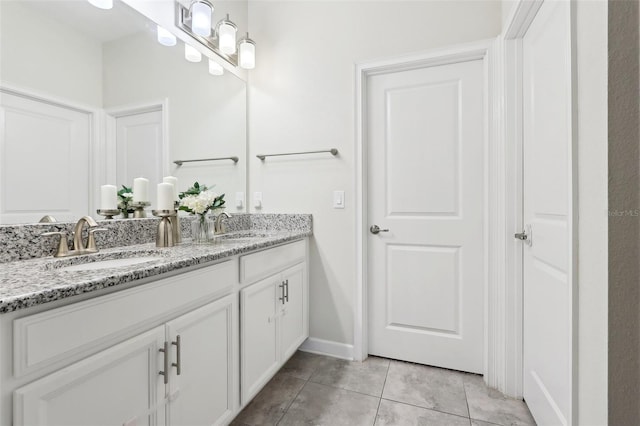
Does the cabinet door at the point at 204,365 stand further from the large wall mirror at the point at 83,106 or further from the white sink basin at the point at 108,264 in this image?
the large wall mirror at the point at 83,106

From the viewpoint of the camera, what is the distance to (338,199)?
2.06 metres

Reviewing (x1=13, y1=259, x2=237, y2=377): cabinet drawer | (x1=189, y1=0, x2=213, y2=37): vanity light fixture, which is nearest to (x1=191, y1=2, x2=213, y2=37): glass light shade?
(x1=189, y1=0, x2=213, y2=37): vanity light fixture

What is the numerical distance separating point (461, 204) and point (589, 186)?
1.05m

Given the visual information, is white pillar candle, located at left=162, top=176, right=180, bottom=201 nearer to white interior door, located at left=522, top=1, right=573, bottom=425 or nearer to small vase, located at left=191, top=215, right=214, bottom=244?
small vase, located at left=191, top=215, right=214, bottom=244

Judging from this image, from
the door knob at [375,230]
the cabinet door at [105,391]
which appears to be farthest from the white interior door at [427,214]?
the cabinet door at [105,391]

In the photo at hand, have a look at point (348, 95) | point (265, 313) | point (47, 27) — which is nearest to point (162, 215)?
point (265, 313)

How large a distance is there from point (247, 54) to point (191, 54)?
0.40m

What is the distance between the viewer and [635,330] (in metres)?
0.71

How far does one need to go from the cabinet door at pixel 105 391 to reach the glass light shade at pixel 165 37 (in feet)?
4.95

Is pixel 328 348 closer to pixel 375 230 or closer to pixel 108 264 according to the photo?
pixel 375 230

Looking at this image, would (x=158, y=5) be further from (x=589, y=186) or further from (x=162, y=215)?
(x=589, y=186)

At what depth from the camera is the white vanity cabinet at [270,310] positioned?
142cm

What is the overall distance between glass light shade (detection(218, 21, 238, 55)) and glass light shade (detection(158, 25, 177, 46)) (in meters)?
0.34

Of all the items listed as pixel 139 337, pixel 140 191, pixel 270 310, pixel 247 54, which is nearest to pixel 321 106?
pixel 247 54
